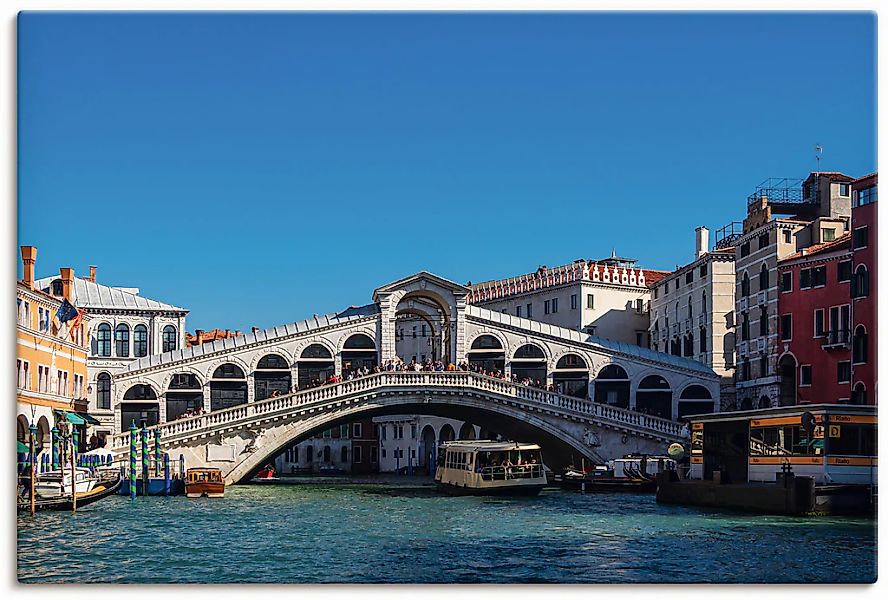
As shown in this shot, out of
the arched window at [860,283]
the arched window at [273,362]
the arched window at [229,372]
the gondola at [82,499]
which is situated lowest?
the gondola at [82,499]

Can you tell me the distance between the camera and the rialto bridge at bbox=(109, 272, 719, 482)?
25766 millimetres

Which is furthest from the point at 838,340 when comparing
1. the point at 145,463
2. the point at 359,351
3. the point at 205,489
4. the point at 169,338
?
the point at 169,338

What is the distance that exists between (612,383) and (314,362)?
590 cm

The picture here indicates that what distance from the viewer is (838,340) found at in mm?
22656

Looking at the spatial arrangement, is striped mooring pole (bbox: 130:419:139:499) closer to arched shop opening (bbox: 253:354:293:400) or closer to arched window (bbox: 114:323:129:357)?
arched shop opening (bbox: 253:354:293:400)

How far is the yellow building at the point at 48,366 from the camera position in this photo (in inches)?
689

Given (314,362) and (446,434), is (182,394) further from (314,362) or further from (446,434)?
(446,434)

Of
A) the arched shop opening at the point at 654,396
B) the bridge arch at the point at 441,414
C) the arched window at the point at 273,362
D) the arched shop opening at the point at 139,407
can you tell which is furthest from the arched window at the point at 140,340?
the arched shop opening at the point at 654,396

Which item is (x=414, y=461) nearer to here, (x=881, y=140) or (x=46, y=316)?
(x=46, y=316)

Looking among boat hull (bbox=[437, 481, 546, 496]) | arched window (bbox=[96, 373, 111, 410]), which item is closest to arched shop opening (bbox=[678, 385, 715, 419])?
boat hull (bbox=[437, 481, 546, 496])

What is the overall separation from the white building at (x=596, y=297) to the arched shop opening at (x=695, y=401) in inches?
245

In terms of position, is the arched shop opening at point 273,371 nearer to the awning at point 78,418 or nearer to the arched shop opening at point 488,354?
the arched shop opening at point 488,354

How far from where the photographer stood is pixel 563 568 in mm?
12992

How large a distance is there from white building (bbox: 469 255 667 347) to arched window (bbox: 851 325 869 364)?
12.9 meters
